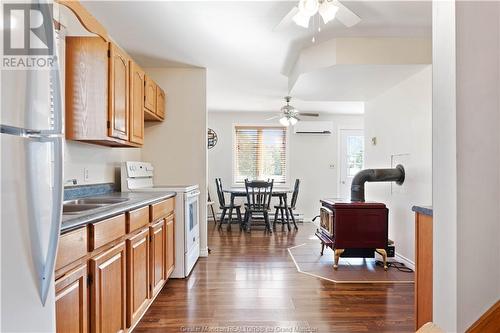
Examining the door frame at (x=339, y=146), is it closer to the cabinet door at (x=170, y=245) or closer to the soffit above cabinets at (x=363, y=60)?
the soffit above cabinets at (x=363, y=60)

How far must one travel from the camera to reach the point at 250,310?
2.33 m

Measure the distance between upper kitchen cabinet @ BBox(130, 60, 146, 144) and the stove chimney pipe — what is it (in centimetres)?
247

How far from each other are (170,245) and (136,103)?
1.37 meters

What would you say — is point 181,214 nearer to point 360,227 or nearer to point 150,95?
point 150,95

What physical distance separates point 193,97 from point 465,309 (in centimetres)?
338

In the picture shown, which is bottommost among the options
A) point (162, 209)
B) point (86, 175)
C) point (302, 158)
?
point (162, 209)

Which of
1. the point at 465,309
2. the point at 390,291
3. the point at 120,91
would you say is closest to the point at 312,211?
the point at 390,291

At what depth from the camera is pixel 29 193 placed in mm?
859

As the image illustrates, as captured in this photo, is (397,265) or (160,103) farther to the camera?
(160,103)

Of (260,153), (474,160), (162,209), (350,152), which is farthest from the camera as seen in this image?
(350,152)

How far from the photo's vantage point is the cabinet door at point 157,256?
2.32 meters

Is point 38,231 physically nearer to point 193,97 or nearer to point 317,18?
point 317,18

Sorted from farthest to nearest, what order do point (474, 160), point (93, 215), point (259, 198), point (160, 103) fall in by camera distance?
point (259, 198) < point (160, 103) < point (93, 215) < point (474, 160)

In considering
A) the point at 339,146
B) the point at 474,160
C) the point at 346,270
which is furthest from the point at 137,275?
the point at 339,146
